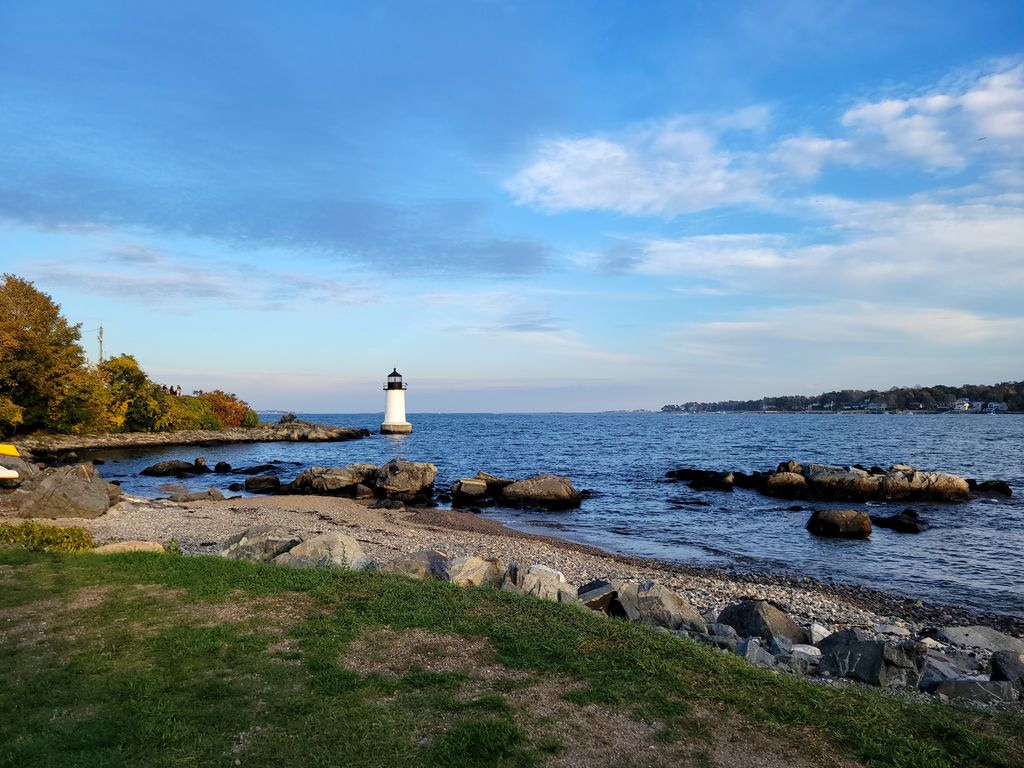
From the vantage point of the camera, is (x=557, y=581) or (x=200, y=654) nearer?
(x=200, y=654)

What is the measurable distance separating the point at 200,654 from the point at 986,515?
105 ft

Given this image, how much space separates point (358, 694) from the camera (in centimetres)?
604

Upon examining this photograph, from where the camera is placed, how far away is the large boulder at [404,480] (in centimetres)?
3444

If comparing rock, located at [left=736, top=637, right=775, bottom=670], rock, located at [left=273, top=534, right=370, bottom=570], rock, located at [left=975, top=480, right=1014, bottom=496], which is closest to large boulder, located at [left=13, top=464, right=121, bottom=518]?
rock, located at [left=273, top=534, right=370, bottom=570]

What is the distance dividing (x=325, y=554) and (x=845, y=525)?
770 inches

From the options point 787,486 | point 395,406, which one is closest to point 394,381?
point 395,406

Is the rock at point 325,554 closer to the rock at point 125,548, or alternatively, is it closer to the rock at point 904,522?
the rock at point 125,548

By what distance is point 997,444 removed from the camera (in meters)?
70.6

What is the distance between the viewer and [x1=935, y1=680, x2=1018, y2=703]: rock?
25.3 ft

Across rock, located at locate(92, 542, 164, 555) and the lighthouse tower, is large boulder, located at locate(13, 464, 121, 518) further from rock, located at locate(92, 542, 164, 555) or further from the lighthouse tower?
the lighthouse tower

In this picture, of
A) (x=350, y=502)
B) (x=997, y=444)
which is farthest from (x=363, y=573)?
(x=997, y=444)

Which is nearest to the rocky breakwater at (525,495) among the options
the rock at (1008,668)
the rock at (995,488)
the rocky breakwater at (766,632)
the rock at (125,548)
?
the rocky breakwater at (766,632)

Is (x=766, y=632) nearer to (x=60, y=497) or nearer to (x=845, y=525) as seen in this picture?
(x=845, y=525)

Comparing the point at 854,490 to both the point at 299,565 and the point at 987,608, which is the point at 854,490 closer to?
the point at 987,608
